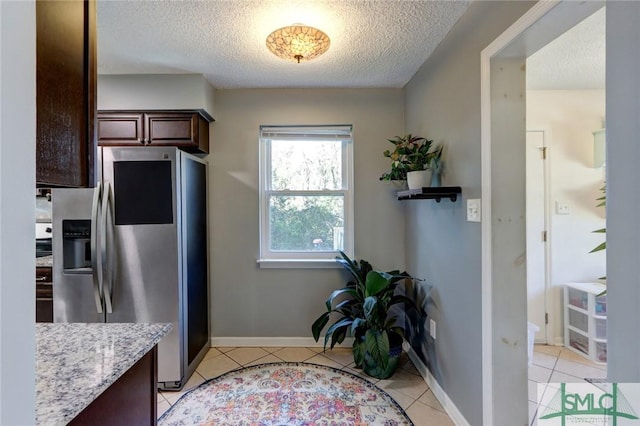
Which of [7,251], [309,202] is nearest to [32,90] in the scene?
[7,251]

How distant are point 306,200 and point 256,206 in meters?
0.47

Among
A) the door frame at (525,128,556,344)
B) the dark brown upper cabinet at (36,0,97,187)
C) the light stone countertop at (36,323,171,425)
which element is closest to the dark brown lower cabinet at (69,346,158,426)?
the light stone countertop at (36,323,171,425)

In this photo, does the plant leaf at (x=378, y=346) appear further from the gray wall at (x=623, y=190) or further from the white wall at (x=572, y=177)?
the white wall at (x=572, y=177)

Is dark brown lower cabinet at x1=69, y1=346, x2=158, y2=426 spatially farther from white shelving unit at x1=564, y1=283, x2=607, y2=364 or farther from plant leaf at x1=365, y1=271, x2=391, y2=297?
white shelving unit at x1=564, y1=283, x2=607, y2=364

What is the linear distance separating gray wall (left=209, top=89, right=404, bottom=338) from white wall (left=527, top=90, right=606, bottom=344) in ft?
4.47

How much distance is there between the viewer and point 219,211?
2824mm

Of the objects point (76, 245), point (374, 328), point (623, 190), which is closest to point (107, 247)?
point (76, 245)

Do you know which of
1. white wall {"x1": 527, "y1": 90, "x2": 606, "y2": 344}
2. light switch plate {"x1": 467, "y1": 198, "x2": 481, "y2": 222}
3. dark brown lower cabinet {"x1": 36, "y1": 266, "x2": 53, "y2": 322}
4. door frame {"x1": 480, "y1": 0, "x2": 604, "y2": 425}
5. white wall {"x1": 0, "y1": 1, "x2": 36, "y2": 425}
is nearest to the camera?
white wall {"x1": 0, "y1": 1, "x2": 36, "y2": 425}

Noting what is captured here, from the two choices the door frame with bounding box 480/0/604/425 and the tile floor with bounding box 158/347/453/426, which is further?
the tile floor with bounding box 158/347/453/426

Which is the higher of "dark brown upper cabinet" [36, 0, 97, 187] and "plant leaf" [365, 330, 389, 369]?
"dark brown upper cabinet" [36, 0, 97, 187]

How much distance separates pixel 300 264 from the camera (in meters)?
2.82

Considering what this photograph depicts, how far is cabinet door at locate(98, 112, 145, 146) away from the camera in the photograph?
2.45m

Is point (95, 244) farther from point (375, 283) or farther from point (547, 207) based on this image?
point (547, 207)

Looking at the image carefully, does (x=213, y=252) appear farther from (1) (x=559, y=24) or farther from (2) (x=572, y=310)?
(2) (x=572, y=310)
